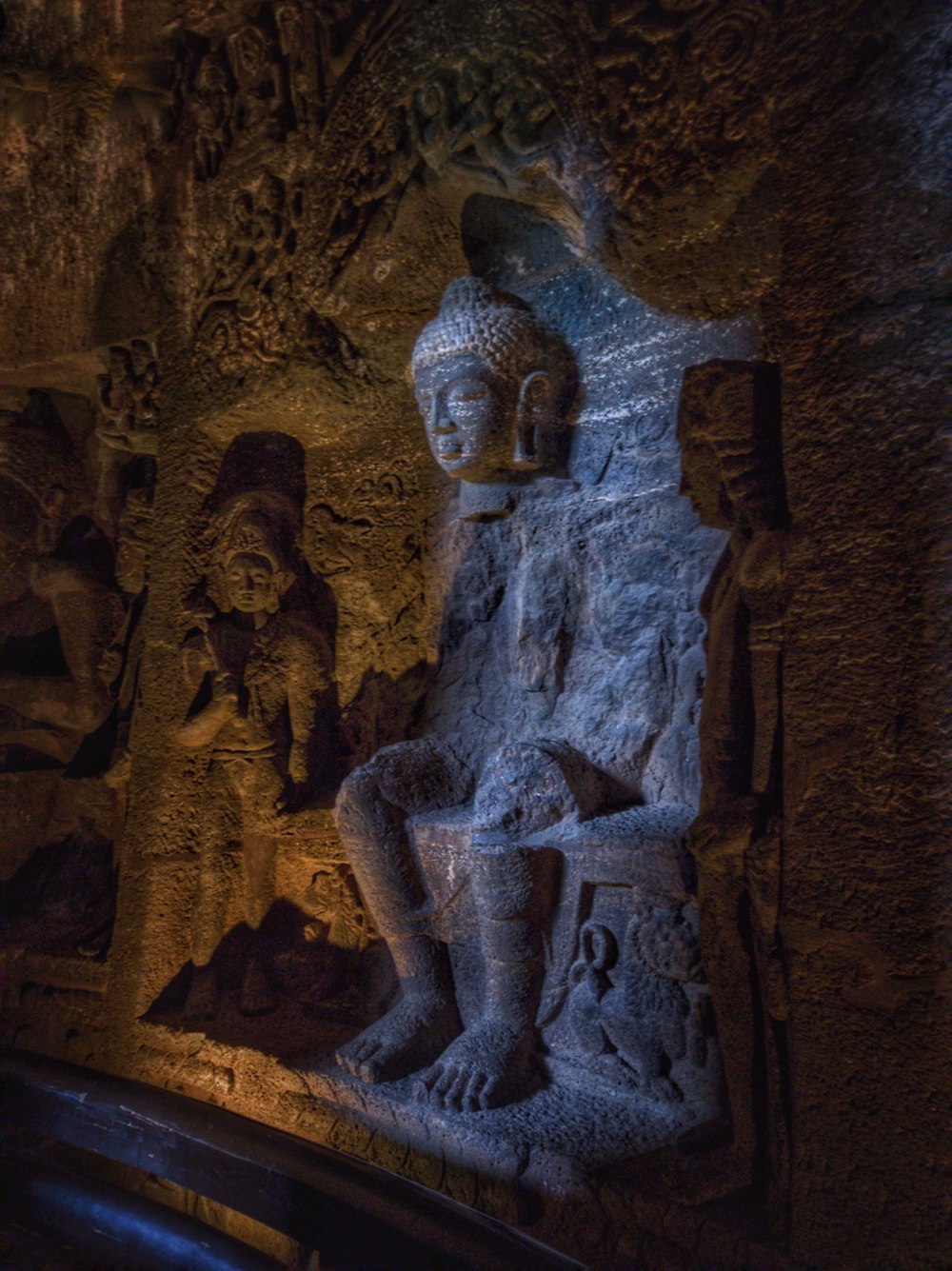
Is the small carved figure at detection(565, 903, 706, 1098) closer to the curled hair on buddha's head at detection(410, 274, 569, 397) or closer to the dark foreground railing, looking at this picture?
the dark foreground railing

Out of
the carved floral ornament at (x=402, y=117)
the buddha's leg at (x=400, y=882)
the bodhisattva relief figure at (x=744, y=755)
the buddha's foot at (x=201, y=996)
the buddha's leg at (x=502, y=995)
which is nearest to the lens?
the bodhisattva relief figure at (x=744, y=755)

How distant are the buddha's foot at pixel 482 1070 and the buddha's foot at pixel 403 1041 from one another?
0.45 feet

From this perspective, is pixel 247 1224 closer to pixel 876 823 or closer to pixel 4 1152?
pixel 4 1152

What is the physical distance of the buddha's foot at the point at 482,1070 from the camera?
226cm

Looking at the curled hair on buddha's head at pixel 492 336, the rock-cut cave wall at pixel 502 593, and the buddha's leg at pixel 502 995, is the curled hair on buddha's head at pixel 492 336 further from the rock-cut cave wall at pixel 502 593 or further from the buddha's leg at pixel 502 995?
the buddha's leg at pixel 502 995

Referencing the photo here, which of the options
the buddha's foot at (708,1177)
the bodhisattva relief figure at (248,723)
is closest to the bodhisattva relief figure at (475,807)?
the buddha's foot at (708,1177)

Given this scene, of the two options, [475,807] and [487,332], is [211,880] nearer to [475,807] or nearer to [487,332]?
[475,807]

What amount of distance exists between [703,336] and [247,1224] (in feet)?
9.10

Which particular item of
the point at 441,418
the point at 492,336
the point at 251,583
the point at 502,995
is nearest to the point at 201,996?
the point at 502,995

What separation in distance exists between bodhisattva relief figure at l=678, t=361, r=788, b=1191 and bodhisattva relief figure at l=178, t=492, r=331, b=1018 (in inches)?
63.3

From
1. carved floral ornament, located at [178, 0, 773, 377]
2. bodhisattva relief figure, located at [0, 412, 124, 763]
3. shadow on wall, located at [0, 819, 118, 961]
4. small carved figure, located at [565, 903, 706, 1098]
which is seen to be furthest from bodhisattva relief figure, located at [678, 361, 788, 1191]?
bodhisattva relief figure, located at [0, 412, 124, 763]

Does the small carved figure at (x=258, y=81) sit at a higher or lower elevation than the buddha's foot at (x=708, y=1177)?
higher

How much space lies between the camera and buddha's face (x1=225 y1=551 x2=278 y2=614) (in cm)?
338

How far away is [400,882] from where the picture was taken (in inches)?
105
